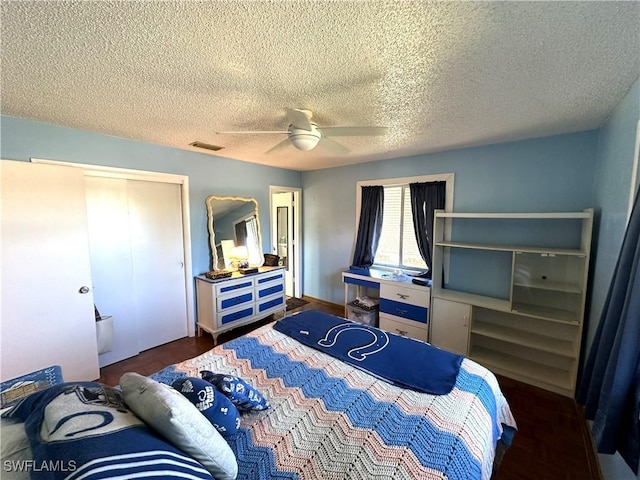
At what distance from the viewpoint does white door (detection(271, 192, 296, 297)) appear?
4.77 meters

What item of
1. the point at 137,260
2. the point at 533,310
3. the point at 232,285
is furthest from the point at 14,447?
the point at 533,310

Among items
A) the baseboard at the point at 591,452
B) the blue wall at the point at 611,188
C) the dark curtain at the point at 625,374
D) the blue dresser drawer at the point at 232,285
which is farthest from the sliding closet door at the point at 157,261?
the blue wall at the point at 611,188

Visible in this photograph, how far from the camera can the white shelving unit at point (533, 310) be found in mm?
2289

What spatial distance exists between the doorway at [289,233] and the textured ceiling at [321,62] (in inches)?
95.9

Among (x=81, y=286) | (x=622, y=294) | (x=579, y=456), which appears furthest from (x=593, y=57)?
(x=81, y=286)

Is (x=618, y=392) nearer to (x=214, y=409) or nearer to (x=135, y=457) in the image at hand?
(x=214, y=409)

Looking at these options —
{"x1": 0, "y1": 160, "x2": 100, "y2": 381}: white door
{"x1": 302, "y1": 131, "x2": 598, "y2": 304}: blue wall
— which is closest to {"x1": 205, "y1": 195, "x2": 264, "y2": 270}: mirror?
{"x1": 302, "y1": 131, "x2": 598, "y2": 304}: blue wall

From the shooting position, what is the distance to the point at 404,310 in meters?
3.09

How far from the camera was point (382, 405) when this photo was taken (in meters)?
1.32

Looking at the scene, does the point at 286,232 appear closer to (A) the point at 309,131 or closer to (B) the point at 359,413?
(A) the point at 309,131

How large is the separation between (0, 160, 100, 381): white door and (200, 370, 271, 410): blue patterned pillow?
1895mm

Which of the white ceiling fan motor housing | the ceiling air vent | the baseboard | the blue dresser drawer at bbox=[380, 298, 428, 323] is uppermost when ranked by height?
the ceiling air vent

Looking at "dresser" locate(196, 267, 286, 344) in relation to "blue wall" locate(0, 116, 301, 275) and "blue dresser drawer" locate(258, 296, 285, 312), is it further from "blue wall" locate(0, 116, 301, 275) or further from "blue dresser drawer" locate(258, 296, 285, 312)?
"blue wall" locate(0, 116, 301, 275)

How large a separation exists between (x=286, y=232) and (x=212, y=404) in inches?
152
